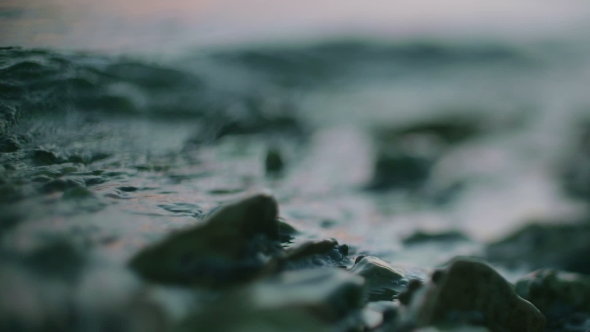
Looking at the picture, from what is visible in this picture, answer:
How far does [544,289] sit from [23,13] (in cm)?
254

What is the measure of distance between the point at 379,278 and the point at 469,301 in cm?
36

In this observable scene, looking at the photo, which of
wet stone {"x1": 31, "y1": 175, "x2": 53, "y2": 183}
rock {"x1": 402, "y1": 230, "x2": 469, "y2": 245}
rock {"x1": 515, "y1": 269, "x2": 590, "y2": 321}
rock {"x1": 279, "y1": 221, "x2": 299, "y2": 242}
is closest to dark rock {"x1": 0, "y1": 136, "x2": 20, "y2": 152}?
wet stone {"x1": 31, "y1": 175, "x2": 53, "y2": 183}

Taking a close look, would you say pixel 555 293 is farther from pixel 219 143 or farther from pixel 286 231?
pixel 219 143

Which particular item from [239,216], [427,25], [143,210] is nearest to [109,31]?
[143,210]

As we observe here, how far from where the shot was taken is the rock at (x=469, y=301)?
1161mm

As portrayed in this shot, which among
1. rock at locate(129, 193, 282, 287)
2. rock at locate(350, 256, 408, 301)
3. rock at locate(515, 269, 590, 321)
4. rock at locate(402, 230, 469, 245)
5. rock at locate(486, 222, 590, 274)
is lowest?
rock at locate(486, 222, 590, 274)

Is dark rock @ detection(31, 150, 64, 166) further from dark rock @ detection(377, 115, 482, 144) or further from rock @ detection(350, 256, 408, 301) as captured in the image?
dark rock @ detection(377, 115, 482, 144)

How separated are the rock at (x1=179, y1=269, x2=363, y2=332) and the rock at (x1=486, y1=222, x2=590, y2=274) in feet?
5.21

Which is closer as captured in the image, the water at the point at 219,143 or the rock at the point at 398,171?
the water at the point at 219,143

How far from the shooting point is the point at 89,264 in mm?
1111

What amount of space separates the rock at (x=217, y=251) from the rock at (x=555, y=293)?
3.31ft

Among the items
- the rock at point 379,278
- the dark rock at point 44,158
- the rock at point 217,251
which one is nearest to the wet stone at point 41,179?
the dark rock at point 44,158

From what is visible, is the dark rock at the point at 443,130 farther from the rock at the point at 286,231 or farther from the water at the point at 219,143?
the rock at the point at 286,231

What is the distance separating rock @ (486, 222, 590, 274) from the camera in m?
2.56
